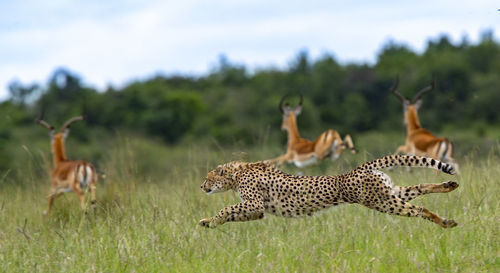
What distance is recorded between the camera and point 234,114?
42250 millimetres

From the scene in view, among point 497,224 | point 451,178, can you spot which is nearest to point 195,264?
point 497,224

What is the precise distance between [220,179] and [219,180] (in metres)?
0.01

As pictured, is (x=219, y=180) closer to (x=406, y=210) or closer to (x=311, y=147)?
(x=406, y=210)

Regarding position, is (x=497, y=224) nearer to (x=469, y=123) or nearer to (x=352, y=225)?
(x=352, y=225)

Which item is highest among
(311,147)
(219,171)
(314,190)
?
(219,171)

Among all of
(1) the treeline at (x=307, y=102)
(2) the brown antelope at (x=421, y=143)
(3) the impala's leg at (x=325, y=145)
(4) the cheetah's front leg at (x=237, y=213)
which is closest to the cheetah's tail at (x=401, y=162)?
(4) the cheetah's front leg at (x=237, y=213)

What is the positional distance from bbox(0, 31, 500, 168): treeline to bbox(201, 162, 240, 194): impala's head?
2402cm

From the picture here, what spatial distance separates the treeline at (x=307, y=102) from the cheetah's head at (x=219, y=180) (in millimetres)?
24026

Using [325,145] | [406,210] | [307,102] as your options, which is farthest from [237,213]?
[307,102]

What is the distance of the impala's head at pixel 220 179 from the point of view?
696 cm

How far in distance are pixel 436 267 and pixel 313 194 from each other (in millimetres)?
1456

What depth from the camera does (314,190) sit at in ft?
21.2

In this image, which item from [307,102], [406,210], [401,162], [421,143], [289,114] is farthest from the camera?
[307,102]

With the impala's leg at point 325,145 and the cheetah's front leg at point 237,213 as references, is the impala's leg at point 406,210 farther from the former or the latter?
the impala's leg at point 325,145
